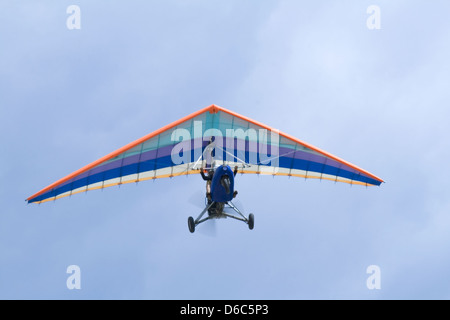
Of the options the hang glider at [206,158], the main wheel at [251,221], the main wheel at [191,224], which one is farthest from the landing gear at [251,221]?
the main wheel at [191,224]

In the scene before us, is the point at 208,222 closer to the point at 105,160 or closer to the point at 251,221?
the point at 251,221

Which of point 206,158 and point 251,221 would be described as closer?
point 251,221

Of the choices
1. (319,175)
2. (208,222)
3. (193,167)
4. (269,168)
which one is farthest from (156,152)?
(319,175)

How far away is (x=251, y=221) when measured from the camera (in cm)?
2847

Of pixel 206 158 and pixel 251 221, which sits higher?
pixel 206 158

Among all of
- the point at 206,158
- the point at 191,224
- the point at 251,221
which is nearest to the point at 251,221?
the point at 251,221

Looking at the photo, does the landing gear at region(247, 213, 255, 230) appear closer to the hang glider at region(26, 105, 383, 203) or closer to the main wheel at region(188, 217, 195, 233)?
the hang glider at region(26, 105, 383, 203)

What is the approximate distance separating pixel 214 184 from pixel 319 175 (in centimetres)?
691

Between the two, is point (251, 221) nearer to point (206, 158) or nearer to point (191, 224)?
point (191, 224)

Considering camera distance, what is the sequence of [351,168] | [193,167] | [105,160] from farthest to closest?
1. [351,168]
2. [193,167]
3. [105,160]

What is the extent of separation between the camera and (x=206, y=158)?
2955cm

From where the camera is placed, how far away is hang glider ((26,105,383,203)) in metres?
28.1

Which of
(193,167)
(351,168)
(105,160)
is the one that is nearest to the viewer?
(105,160)

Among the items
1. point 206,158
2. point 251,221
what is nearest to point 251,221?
point 251,221
